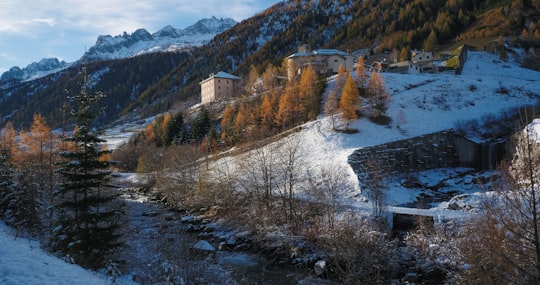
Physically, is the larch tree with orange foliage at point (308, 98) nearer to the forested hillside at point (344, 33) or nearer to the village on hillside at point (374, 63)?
the village on hillside at point (374, 63)

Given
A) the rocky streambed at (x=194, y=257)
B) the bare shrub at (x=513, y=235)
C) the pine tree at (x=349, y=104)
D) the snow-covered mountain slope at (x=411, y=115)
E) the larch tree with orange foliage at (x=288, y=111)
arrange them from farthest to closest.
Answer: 1. the larch tree with orange foliage at (x=288, y=111)
2. the pine tree at (x=349, y=104)
3. the snow-covered mountain slope at (x=411, y=115)
4. the rocky streambed at (x=194, y=257)
5. the bare shrub at (x=513, y=235)

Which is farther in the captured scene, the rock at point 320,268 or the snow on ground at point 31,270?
the rock at point 320,268

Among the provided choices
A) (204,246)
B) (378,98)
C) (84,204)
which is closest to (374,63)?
(378,98)

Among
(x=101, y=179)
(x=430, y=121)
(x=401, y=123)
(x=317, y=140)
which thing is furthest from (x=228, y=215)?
(x=430, y=121)

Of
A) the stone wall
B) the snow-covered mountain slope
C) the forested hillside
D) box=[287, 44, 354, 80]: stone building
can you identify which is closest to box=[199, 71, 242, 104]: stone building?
box=[287, 44, 354, 80]: stone building

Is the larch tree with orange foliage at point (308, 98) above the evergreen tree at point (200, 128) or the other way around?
above

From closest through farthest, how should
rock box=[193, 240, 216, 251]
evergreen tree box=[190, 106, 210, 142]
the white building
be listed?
rock box=[193, 240, 216, 251]
evergreen tree box=[190, 106, 210, 142]
the white building

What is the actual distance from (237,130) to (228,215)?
26.7 metres

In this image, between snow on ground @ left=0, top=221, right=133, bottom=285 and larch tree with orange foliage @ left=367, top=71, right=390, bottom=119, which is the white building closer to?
larch tree with orange foliage @ left=367, top=71, right=390, bottom=119

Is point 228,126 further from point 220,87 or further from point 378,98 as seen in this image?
point 220,87

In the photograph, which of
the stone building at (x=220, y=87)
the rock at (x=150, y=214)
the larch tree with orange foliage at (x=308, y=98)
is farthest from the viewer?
the stone building at (x=220, y=87)

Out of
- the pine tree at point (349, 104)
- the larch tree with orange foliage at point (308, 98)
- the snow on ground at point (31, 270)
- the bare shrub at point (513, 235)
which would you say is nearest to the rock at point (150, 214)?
the snow on ground at point (31, 270)

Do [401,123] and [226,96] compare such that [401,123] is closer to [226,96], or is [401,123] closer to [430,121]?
[430,121]

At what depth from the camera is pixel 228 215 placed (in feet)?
95.7
